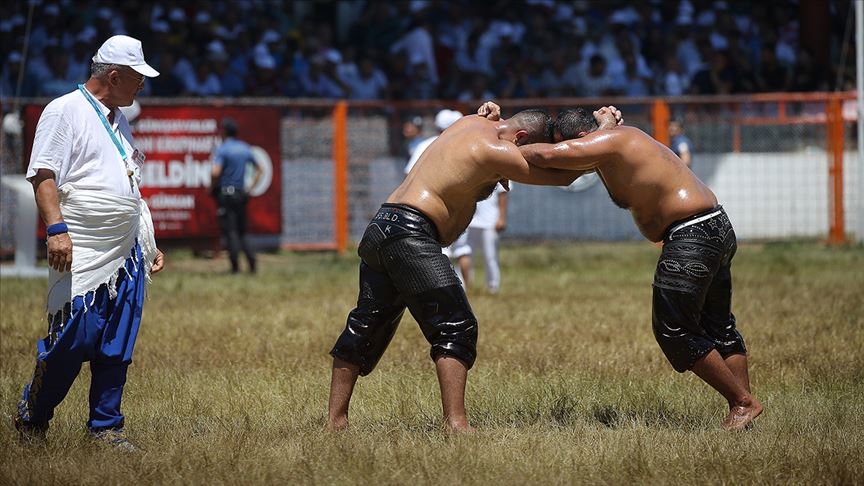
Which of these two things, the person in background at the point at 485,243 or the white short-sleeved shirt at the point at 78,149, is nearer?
the white short-sleeved shirt at the point at 78,149

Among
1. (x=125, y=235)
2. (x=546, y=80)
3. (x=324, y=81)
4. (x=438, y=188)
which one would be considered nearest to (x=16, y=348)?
(x=125, y=235)

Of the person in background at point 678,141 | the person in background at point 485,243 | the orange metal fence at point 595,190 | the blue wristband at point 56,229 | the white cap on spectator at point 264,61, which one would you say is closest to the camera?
the blue wristband at point 56,229

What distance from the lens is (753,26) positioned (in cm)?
2275

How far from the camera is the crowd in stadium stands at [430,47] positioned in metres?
19.1

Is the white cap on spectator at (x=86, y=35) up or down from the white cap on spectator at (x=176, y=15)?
down

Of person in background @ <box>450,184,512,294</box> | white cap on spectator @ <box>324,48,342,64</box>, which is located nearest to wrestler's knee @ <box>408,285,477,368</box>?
person in background @ <box>450,184,512,294</box>

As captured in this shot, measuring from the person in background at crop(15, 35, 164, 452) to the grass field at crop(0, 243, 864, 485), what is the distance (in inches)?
10.6

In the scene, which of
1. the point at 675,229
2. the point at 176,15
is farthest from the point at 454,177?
the point at 176,15

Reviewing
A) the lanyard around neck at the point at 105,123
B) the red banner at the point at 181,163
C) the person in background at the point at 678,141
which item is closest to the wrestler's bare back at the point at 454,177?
the lanyard around neck at the point at 105,123

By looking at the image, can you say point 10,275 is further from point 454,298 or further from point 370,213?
point 454,298

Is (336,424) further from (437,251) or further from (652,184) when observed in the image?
(652,184)

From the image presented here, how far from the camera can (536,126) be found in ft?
21.2

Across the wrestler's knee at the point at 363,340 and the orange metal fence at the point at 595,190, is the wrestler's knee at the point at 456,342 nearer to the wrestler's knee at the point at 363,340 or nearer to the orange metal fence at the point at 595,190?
the wrestler's knee at the point at 363,340

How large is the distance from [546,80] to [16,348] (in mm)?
12434
